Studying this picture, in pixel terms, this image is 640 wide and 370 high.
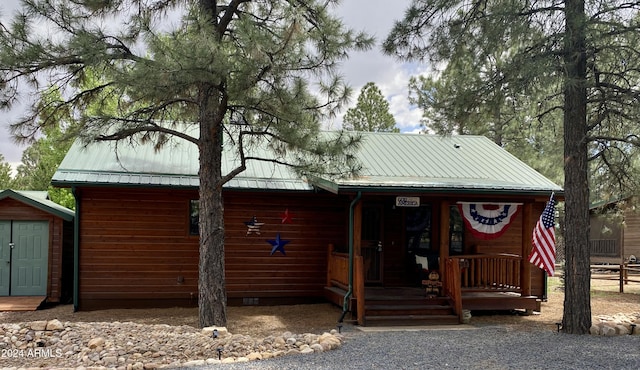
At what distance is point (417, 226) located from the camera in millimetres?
13430

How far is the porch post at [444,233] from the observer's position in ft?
36.5

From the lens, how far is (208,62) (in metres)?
7.99

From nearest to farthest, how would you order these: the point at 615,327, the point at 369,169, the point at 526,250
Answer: the point at 615,327 → the point at 526,250 → the point at 369,169

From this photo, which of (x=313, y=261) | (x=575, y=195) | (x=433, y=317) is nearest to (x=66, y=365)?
(x=433, y=317)

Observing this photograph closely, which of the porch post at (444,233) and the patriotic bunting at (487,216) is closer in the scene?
the porch post at (444,233)

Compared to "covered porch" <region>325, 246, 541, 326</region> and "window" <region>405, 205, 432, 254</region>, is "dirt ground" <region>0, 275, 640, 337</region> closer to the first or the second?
"covered porch" <region>325, 246, 541, 326</region>

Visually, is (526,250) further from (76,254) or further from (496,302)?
(76,254)

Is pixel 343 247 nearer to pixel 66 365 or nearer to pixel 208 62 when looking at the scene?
pixel 208 62

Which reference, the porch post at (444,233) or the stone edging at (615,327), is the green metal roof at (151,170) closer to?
the porch post at (444,233)

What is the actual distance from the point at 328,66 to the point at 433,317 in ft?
16.3

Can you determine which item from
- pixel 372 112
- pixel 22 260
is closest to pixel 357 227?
pixel 22 260

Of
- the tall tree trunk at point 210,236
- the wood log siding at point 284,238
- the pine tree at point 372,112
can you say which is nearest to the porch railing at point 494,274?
the wood log siding at point 284,238

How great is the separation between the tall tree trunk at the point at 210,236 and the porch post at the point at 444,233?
4.28 meters

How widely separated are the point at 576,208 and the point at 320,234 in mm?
5701
